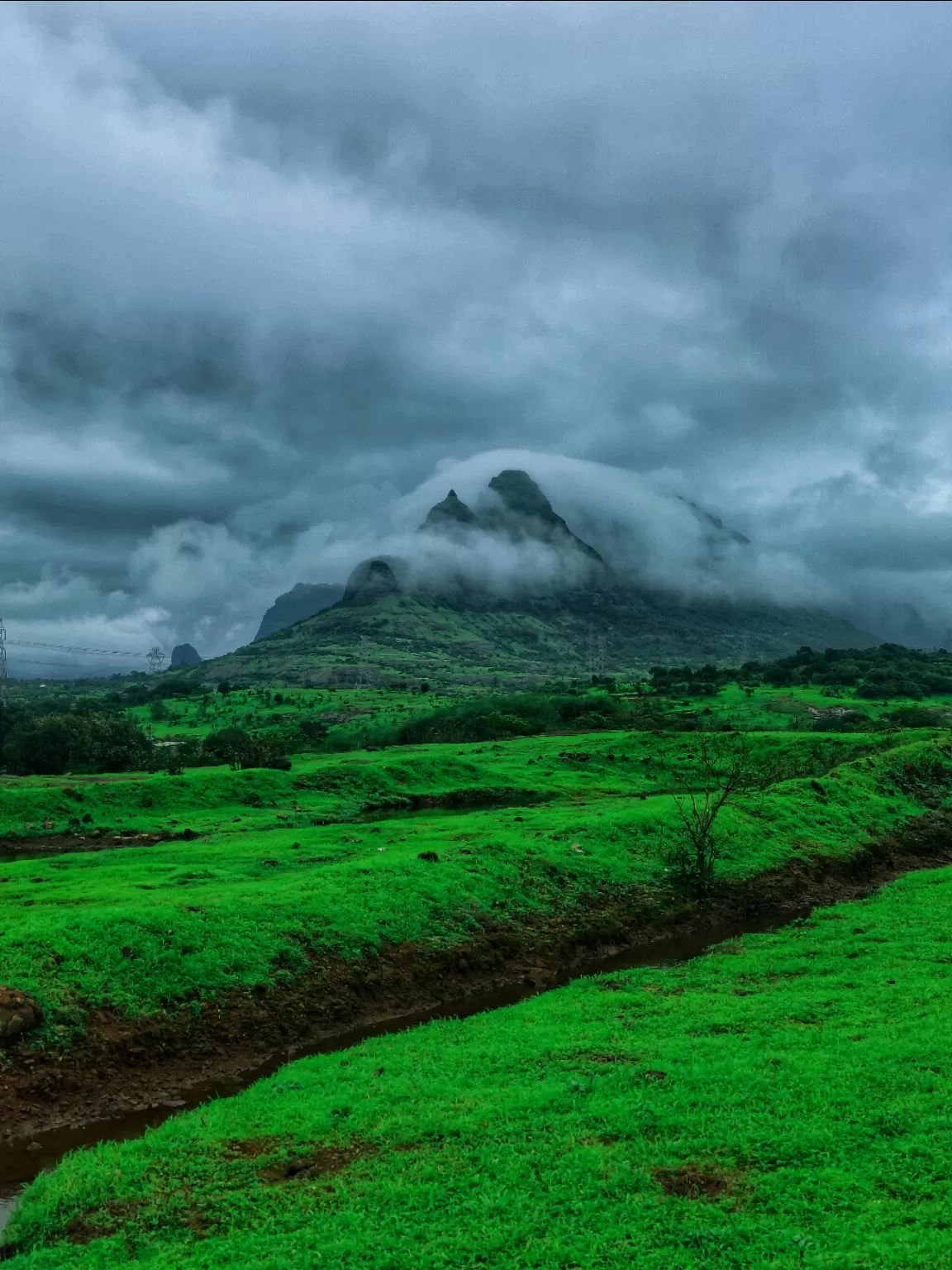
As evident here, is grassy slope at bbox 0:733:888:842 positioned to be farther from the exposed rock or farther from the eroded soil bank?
the exposed rock

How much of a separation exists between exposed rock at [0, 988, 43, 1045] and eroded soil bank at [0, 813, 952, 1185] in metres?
0.48

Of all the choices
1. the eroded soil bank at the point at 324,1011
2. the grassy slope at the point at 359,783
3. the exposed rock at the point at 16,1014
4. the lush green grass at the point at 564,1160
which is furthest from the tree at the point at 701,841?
the exposed rock at the point at 16,1014

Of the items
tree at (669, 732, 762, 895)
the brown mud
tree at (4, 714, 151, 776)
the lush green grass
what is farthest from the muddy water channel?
tree at (4, 714, 151, 776)

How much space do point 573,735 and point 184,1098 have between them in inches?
3778

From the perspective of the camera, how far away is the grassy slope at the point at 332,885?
2541cm

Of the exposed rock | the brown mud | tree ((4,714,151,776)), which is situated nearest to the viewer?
the exposed rock

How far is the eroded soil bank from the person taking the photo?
2045cm

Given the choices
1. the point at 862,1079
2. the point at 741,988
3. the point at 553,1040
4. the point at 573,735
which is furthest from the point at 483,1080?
the point at 573,735

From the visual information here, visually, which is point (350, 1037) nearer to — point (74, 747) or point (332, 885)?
point (332, 885)

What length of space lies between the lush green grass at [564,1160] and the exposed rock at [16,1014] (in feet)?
19.9

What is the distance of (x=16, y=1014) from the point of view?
21.8m

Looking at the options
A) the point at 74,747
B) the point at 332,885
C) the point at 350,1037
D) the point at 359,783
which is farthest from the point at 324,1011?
the point at 74,747

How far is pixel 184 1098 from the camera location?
21.7 meters

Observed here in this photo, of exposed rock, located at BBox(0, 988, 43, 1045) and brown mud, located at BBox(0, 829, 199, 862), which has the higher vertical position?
exposed rock, located at BBox(0, 988, 43, 1045)
